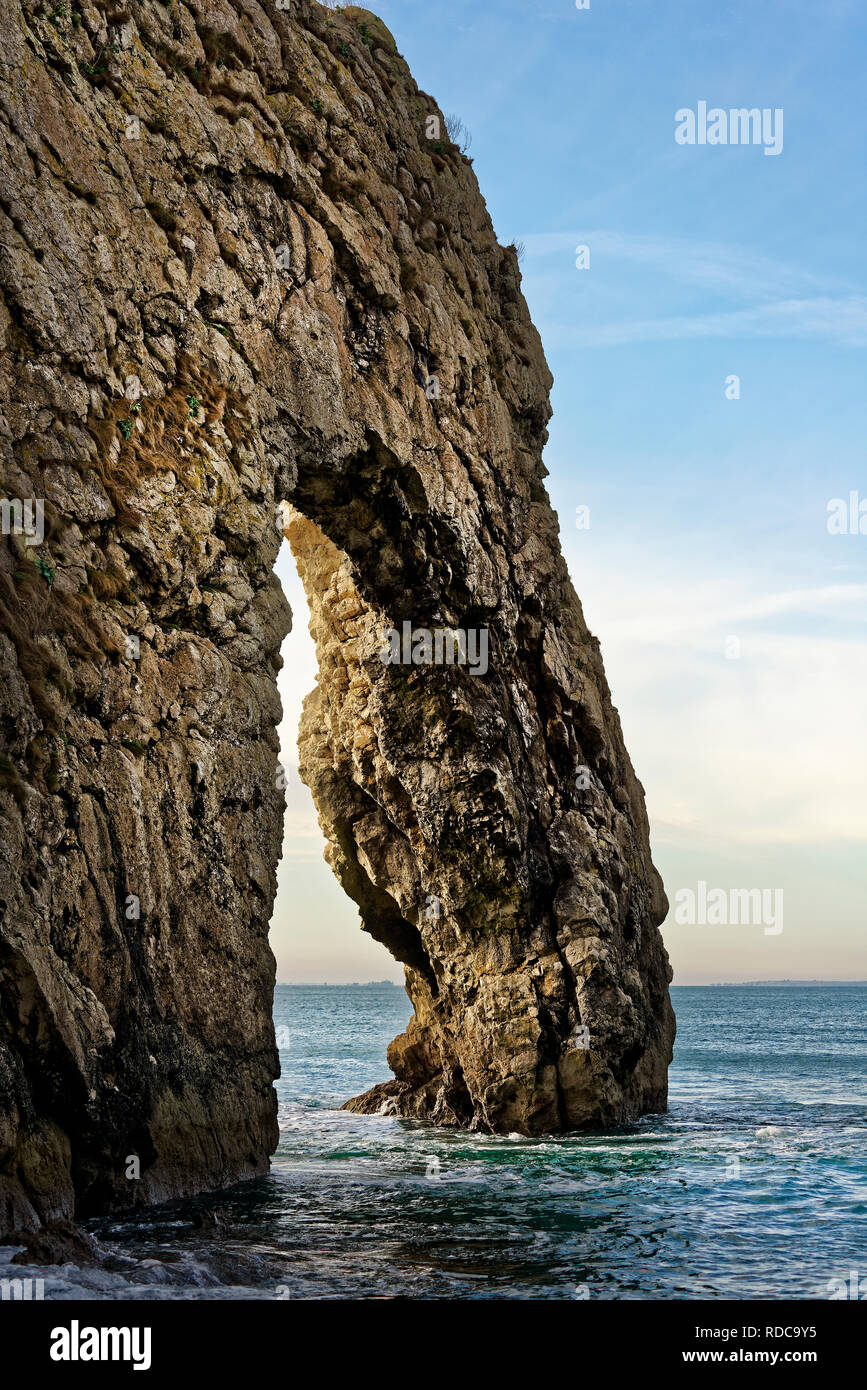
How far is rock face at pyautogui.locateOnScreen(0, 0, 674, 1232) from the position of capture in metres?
10.8

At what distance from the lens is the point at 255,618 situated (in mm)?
14148

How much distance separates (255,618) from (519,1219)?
780cm

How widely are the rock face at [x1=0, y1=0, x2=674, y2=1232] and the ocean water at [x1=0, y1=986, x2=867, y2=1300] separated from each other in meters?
1.06

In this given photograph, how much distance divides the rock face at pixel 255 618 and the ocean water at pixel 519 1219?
106 centimetres

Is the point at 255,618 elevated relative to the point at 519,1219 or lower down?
elevated

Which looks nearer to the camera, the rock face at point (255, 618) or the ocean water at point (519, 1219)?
the ocean water at point (519, 1219)

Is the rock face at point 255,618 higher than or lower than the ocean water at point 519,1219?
higher

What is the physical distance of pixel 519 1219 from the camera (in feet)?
40.8

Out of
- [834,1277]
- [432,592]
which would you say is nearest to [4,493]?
[432,592]

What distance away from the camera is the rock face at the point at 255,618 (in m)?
10.8

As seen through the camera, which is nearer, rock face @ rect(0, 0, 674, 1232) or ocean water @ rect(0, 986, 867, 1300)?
ocean water @ rect(0, 986, 867, 1300)

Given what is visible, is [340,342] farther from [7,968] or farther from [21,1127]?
[21,1127]

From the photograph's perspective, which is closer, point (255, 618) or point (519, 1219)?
point (519, 1219)

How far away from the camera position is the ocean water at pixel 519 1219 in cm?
915
